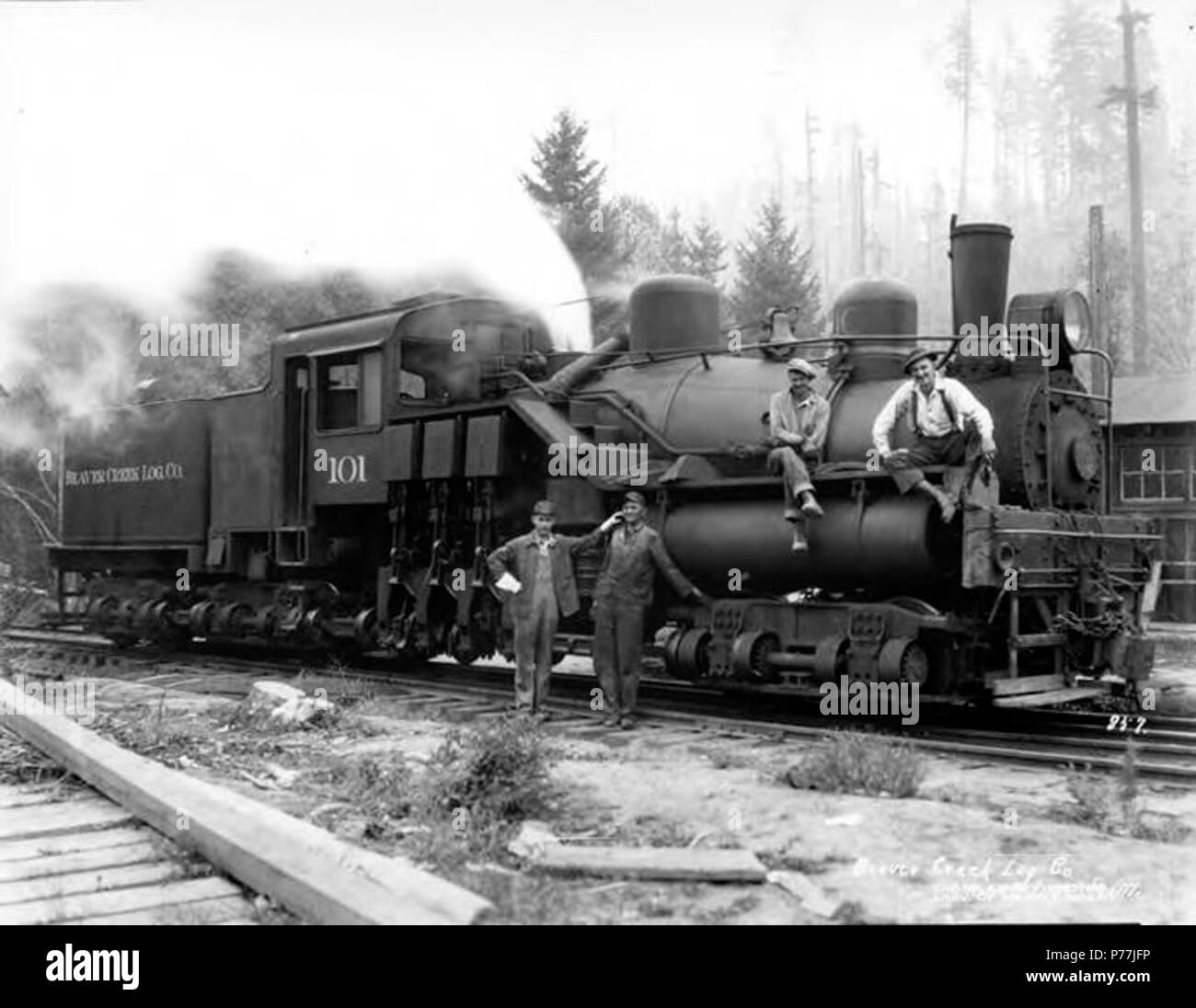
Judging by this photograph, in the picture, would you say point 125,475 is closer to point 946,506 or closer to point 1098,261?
point 946,506

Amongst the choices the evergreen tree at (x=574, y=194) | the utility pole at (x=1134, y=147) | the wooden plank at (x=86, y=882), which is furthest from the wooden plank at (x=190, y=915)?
the evergreen tree at (x=574, y=194)

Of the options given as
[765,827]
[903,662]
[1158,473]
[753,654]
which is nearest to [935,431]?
[903,662]

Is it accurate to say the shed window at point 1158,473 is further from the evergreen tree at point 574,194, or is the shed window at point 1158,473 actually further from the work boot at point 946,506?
the work boot at point 946,506

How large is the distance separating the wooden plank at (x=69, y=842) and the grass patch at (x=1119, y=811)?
400cm

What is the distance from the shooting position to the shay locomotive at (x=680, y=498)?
867 centimetres

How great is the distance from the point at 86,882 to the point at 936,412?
5818mm

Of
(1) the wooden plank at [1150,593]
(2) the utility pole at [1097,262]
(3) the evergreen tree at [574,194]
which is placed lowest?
(1) the wooden plank at [1150,593]

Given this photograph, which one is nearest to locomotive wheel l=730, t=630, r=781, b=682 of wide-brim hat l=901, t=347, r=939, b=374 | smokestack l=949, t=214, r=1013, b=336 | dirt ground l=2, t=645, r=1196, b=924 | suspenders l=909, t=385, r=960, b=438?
dirt ground l=2, t=645, r=1196, b=924

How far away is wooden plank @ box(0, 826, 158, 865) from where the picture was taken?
5.12 meters

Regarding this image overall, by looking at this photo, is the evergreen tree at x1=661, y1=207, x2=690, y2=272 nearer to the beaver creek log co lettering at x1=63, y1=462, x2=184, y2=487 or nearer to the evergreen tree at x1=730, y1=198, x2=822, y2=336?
the evergreen tree at x1=730, y1=198, x2=822, y2=336

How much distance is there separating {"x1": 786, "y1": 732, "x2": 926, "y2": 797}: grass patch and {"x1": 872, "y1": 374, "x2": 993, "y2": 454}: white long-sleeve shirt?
2.40m

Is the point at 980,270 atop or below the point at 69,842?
atop

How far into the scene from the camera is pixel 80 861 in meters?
4.97
